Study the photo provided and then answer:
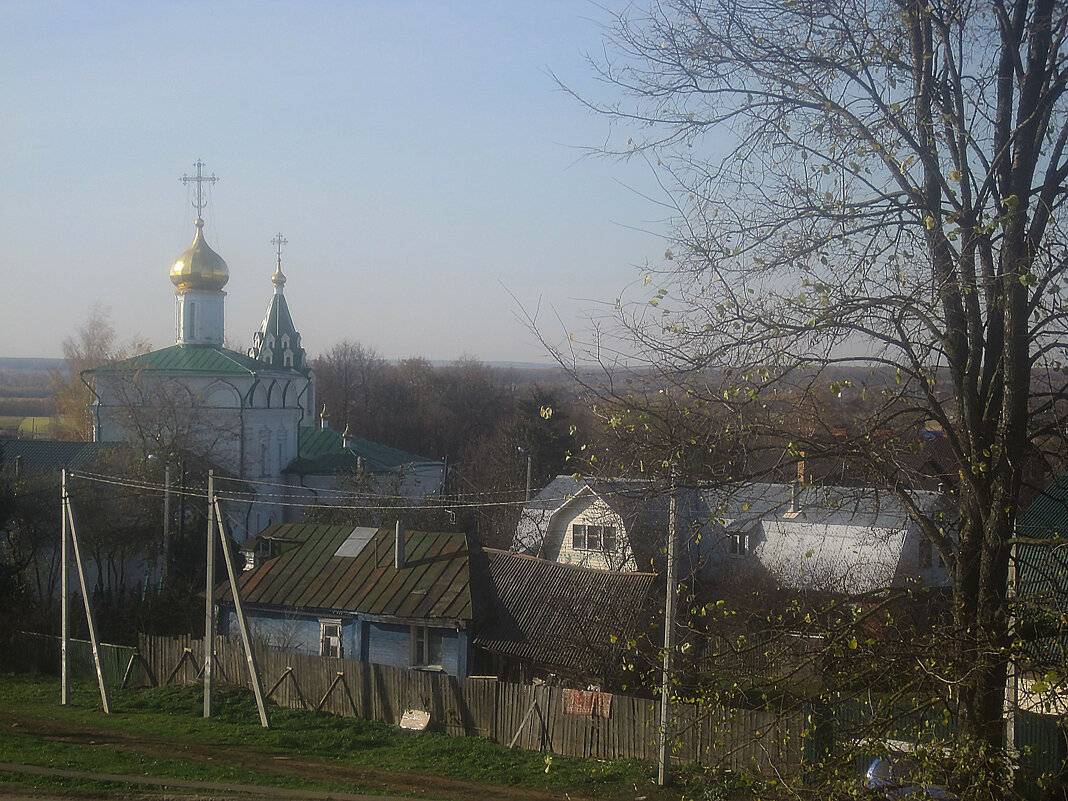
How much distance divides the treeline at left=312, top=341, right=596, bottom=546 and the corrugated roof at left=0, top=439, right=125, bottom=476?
12049 millimetres

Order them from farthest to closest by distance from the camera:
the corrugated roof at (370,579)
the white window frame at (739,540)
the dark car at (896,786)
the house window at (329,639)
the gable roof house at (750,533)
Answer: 1. the house window at (329,639)
2. the corrugated roof at (370,579)
3. the white window frame at (739,540)
4. the gable roof house at (750,533)
5. the dark car at (896,786)

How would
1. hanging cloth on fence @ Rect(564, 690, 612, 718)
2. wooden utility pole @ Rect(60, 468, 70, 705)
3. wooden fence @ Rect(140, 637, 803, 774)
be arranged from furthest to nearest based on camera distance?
wooden utility pole @ Rect(60, 468, 70, 705) < hanging cloth on fence @ Rect(564, 690, 612, 718) < wooden fence @ Rect(140, 637, 803, 774)

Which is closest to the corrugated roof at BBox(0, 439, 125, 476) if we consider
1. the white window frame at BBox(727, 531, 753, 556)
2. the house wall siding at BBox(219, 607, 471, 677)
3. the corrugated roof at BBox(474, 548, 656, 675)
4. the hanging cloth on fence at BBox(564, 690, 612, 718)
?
the house wall siding at BBox(219, 607, 471, 677)

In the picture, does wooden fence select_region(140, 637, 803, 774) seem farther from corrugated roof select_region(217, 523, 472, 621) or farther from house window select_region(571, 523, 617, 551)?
house window select_region(571, 523, 617, 551)

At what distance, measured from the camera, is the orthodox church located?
113 feet

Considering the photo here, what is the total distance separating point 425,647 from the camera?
67.3 feet

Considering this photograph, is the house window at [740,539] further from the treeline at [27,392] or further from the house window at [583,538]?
the treeline at [27,392]

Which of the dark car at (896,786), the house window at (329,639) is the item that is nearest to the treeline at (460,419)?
the house window at (329,639)

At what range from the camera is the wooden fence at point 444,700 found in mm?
15945

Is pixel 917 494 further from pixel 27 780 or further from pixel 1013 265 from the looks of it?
pixel 27 780

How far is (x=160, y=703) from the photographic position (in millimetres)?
19938

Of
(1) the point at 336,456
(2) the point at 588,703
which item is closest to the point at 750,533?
Result: (2) the point at 588,703

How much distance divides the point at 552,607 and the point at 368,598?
161 inches

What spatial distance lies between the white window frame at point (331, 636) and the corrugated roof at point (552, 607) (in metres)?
3.18
